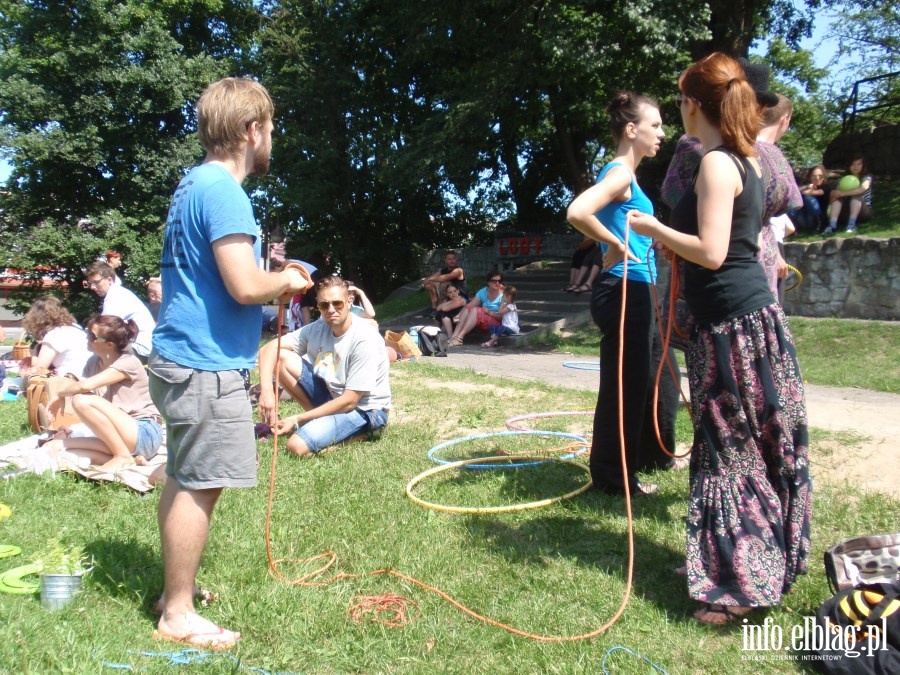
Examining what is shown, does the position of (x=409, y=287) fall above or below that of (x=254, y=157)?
below

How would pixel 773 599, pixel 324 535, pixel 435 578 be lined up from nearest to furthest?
pixel 773 599, pixel 435 578, pixel 324 535

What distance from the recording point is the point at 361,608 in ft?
9.80

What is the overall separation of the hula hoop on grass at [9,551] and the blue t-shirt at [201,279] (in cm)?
164

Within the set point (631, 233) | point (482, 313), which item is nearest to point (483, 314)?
point (482, 313)

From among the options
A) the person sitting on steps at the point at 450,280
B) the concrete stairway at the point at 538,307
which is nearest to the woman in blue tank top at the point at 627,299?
the concrete stairway at the point at 538,307

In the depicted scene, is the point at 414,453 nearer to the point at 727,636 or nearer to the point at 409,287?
the point at 727,636

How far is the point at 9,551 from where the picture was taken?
354 centimetres

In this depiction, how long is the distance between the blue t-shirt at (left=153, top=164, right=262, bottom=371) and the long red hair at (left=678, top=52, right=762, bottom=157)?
1.79 metres

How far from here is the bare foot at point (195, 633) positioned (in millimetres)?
2660

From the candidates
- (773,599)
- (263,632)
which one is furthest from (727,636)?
(263,632)

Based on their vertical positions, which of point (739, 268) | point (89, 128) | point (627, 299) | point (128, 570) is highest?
point (89, 128)

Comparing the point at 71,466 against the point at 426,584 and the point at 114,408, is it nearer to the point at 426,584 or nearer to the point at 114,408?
the point at 114,408

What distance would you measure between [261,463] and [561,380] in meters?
4.55

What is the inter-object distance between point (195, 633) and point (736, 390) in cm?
218
